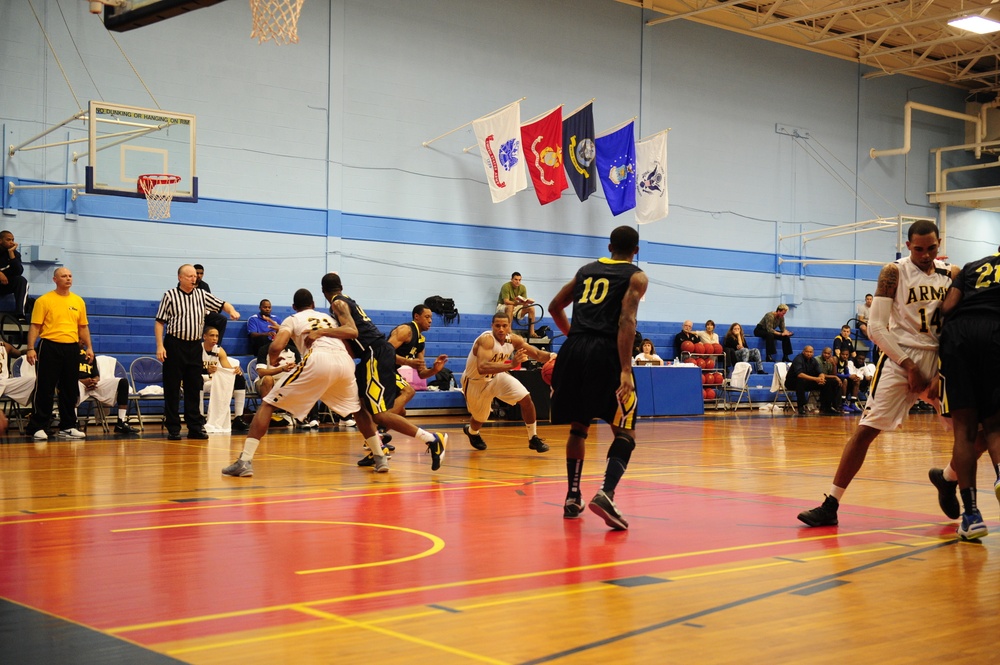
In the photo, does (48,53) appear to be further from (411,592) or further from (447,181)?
(411,592)

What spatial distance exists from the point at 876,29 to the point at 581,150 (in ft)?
25.9

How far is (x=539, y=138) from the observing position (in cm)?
1939

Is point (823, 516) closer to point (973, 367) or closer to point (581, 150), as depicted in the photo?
point (973, 367)

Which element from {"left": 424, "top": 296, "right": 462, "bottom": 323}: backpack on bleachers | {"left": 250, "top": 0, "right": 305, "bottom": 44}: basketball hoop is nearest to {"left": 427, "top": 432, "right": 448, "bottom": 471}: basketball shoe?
{"left": 250, "top": 0, "right": 305, "bottom": 44}: basketball hoop

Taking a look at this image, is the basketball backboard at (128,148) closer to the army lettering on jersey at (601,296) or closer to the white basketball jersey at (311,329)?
the white basketball jersey at (311,329)

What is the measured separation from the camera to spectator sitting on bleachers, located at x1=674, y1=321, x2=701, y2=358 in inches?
849

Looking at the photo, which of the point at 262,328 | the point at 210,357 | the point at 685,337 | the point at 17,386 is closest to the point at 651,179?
the point at 685,337

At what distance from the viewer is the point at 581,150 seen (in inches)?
799

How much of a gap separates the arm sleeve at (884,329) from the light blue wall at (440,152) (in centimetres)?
1267

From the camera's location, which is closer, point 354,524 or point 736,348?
point 354,524

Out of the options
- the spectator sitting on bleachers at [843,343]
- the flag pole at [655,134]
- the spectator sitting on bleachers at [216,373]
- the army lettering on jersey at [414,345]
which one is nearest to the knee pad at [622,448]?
the army lettering on jersey at [414,345]

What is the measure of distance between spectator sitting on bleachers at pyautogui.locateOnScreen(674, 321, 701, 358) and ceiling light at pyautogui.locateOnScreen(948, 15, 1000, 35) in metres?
7.61

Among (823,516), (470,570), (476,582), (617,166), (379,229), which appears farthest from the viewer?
(617,166)

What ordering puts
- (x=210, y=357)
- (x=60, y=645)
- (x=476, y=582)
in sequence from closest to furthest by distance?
(x=60, y=645) < (x=476, y=582) < (x=210, y=357)
